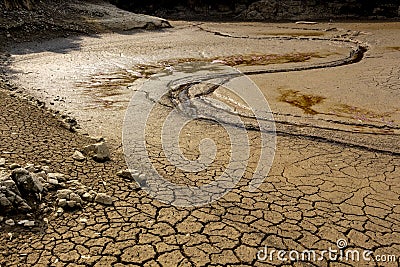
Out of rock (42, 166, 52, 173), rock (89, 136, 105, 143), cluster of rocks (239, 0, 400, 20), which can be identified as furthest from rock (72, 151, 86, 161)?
cluster of rocks (239, 0, 400, 20)

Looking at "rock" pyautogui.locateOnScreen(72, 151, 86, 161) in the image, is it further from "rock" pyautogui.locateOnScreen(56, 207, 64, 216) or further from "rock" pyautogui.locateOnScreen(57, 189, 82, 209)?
"rock" pyautogui.locateOnScreen(56, 207, 64, 216)

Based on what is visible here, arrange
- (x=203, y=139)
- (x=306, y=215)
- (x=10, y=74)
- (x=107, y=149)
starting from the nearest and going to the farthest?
1. (x=306, y=215)
2. (x=107, y=149)
3. (x=203, y=139)
4. (x=10, y=74)

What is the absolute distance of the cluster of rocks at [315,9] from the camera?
1784 centimetres

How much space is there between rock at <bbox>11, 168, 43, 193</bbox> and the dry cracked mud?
0.27 m

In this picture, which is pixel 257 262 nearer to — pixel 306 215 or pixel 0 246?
pixel 306 215

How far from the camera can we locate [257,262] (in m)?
2.32

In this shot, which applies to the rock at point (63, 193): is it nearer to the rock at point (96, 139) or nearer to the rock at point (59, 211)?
the rock at point (59, 211)

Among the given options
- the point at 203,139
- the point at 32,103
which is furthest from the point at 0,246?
the point at 32,103

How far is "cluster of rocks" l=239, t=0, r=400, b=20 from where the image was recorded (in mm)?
17844

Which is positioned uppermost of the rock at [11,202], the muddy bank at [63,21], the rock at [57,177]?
the muddy bank at [63,21]

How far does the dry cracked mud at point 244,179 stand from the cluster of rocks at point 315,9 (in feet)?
37.8

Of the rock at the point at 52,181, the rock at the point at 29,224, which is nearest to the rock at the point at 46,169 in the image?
the rock at the point at 52,181

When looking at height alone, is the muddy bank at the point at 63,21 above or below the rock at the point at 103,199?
above

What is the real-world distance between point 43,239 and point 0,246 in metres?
0.23
